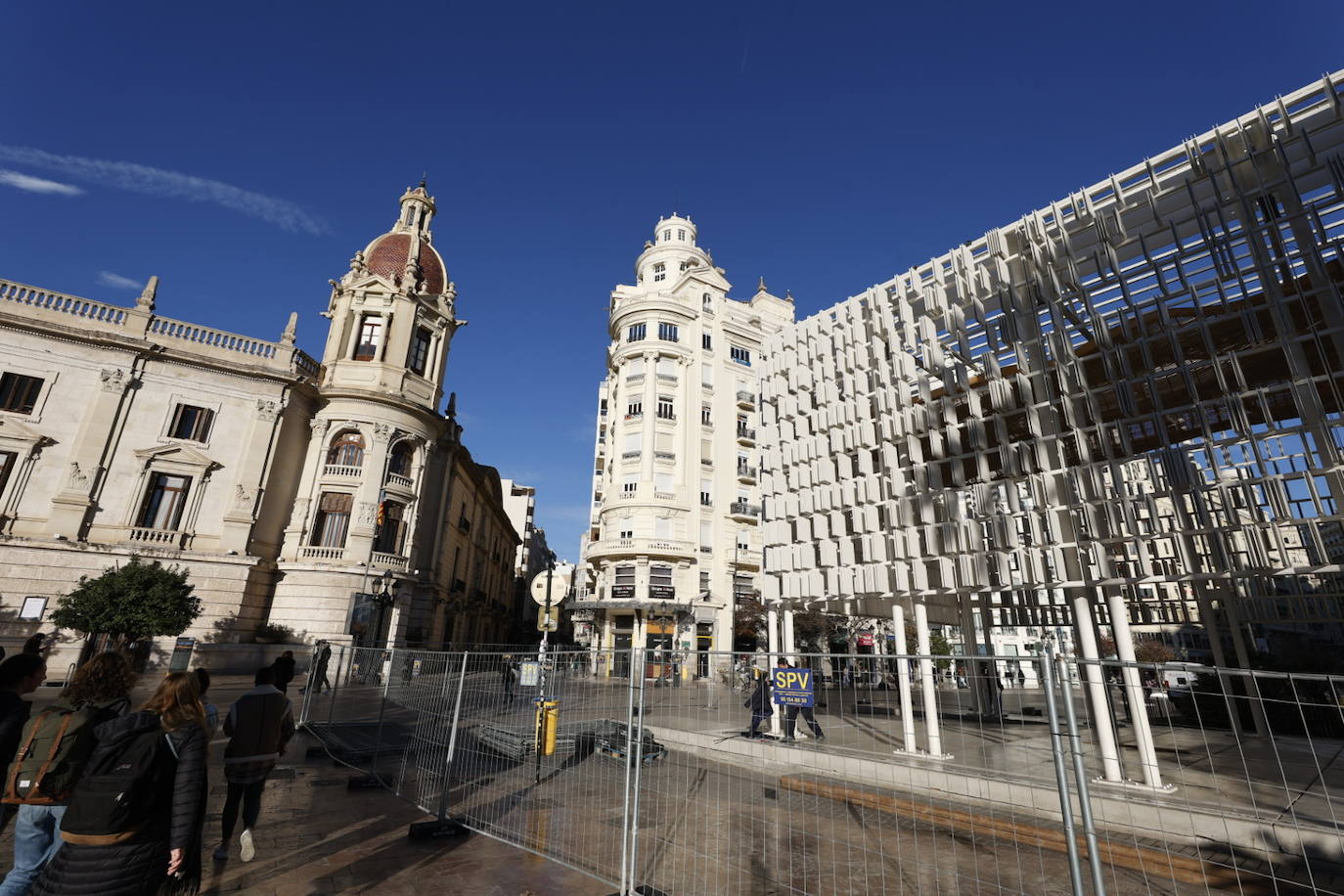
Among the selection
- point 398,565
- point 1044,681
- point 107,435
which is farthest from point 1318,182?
point 107,435

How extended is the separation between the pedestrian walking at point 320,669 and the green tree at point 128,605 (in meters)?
7.81

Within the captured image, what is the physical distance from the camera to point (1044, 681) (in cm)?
395

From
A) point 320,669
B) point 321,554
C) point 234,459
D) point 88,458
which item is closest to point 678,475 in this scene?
point 321,554

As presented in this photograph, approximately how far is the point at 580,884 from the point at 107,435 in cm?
3081

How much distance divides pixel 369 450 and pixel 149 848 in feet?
95.4

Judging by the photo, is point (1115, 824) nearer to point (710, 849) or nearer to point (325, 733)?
point (710, 849)

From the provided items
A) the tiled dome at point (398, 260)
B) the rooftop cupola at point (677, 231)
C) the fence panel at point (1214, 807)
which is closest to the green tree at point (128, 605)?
the tiled dome at point (398, 260)

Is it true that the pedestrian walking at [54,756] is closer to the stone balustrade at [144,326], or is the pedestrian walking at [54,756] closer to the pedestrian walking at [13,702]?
the pedestrian walking at [13,702]

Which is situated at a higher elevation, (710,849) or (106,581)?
(106,581)

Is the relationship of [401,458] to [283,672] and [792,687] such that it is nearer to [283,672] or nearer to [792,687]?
[283,672]

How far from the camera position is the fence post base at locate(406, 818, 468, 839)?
679 cm

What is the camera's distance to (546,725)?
909 cm

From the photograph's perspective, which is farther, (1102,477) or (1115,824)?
(1102,477)

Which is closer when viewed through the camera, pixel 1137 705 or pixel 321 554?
pixel 1137 705
